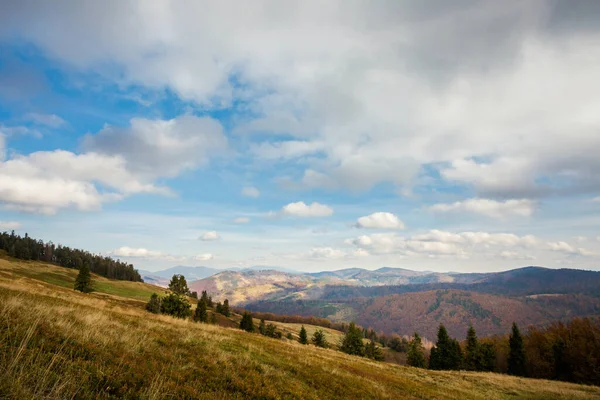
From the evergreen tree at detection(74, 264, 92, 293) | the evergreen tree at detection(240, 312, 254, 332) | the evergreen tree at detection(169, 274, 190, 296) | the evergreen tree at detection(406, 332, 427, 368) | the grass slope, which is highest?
the grass slope

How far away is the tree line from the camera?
15380 centimetres

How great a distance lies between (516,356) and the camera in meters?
68.8

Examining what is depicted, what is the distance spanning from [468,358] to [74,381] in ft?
291

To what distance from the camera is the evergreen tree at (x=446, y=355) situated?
72.8 meters

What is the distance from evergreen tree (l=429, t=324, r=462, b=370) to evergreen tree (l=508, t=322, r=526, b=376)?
11.3 metres

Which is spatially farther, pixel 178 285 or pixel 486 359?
pixel 486 359

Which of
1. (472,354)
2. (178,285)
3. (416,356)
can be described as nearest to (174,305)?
(178,285)

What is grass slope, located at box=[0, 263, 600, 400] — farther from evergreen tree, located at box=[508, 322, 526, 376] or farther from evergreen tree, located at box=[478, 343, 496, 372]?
evergreen tree, located at box=[508, 322, 526, 376]

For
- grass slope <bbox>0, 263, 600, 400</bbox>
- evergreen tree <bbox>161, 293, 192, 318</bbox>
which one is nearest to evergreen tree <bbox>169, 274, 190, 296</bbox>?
evergreen tree <bbox>161, 293, 192, 318</bbox>

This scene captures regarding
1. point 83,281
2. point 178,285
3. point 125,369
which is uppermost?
point 125,369

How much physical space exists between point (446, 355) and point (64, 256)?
21726 cm

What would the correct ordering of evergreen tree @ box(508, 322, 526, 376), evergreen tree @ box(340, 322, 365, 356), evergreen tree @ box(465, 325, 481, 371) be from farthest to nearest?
1. evergreen tree @ box(340, 322, 365, 356)
2. evergreen tree @ box(465, 325, 481, 371)
3. evergreen tree @ box(508, 322, 526, 376)

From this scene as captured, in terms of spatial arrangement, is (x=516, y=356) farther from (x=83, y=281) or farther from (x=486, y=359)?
(x=83, y=281)

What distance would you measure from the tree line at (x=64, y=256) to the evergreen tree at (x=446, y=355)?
17922 cm
